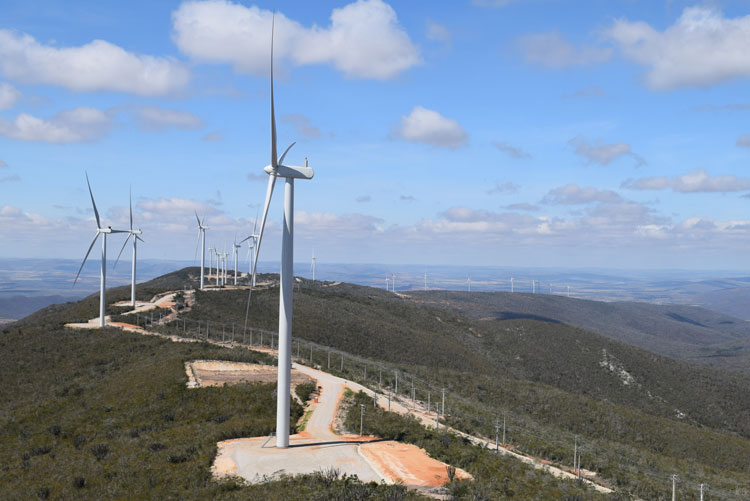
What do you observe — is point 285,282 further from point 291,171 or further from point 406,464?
point 406,464

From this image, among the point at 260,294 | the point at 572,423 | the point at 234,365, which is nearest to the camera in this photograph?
the point at 234,365

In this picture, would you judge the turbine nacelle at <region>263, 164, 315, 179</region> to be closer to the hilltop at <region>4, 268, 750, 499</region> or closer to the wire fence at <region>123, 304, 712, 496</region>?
the wire fence at <region>123, 304, 712, 496</region>

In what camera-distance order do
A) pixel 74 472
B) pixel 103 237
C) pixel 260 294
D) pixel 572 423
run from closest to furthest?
pixel 74 472, pixel 572 423, pixel 103 237, pixel 260 294

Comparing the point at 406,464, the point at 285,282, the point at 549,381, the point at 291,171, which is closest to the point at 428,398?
the point at 406,464

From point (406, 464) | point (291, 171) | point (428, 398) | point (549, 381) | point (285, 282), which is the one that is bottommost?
point (549, 381)

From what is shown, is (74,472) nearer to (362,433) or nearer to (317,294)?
(362,433)

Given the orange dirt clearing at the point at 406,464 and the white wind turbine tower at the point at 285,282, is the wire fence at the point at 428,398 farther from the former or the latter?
the white wind turbine tower at the point at 285,282

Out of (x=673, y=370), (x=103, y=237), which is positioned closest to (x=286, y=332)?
(x=103, y=237)
